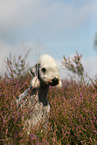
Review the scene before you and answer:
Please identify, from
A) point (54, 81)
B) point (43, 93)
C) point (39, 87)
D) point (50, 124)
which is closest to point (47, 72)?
point (54, 81)

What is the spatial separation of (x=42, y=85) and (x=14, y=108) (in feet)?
2.46

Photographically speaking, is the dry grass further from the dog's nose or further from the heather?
the dog's nose

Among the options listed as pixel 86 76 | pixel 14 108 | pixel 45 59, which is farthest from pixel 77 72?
pixel 14 108

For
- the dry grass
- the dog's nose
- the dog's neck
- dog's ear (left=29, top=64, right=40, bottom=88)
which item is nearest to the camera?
the dry grass

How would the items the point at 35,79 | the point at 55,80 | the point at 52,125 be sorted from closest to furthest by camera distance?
the point at 55,80, the point at 35,79, the point at 52,125

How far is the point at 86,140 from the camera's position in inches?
120

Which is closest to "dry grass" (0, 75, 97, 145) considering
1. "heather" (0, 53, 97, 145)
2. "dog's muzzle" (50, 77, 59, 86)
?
"heather" (0, 53, 97, 145)

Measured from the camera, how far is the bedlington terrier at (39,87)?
289cm

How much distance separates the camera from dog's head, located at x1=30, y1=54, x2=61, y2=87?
289cm

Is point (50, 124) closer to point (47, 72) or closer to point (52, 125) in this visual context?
point (52, 125)

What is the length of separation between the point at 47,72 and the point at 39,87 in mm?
392

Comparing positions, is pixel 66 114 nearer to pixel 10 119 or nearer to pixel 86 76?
pixel 10 119

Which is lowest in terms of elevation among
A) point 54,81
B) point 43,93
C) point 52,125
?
point 52,125

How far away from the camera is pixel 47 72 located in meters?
2.93
